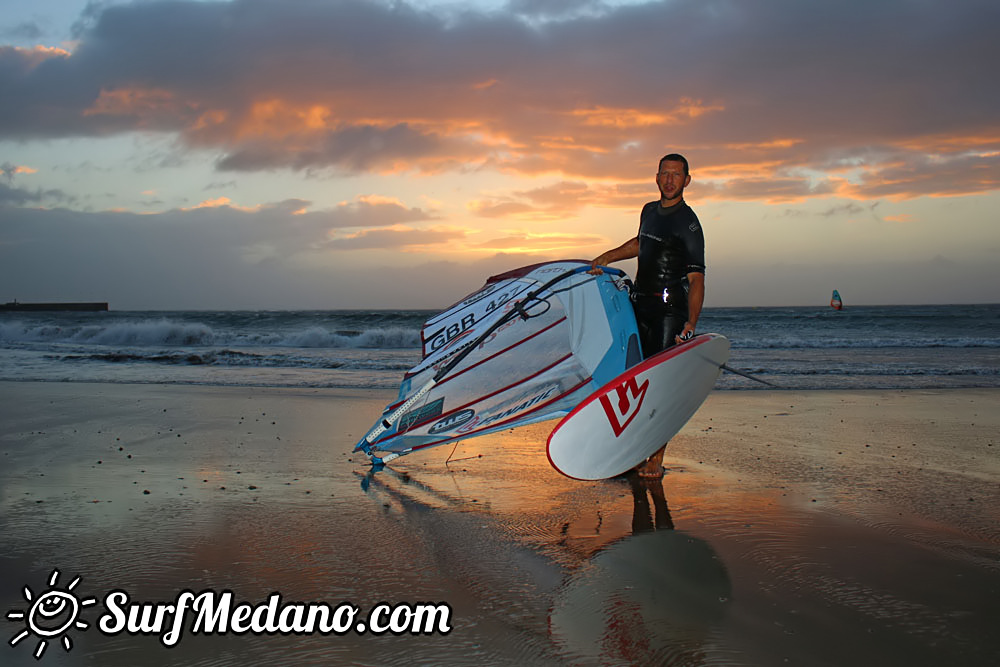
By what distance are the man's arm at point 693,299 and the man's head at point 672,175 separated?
1.67 feet

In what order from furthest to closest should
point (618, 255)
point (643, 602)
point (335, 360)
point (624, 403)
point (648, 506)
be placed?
point (335, 360)
point (618, 255)
point (648, 506)
point (624, 403)
point (643, 602)

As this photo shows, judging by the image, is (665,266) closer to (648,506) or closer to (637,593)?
(648,506)

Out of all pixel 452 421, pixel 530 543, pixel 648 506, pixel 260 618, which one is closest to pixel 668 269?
pixel 648 506

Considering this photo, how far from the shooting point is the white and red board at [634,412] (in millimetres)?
3773

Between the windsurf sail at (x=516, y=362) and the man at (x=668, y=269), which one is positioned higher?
the man at (x=668, y=269)

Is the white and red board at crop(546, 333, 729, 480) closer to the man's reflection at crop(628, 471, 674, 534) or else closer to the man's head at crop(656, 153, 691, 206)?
the man's reflection at crop(628, 471, 674, 534)

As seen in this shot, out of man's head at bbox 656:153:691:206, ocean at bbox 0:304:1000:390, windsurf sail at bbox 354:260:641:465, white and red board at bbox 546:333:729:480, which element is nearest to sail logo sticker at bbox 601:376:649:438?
white and red board at bbox 546:333:729:480

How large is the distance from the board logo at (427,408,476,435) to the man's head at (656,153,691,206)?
1784 mm

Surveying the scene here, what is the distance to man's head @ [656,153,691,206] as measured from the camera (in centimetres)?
438

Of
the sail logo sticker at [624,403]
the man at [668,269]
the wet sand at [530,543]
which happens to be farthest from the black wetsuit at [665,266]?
the wet sand at [530,543]

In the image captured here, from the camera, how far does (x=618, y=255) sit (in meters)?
4.79

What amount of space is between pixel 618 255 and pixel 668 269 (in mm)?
408

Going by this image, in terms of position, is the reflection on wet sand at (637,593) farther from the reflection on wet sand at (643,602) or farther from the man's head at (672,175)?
the man's head at (672,175)

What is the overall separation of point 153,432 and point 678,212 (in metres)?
4.74
